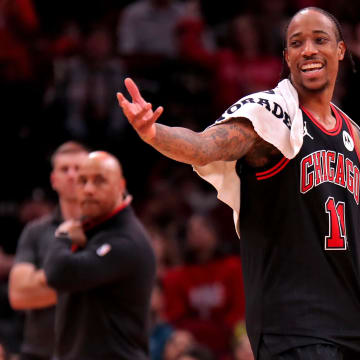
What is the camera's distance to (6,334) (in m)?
7.18

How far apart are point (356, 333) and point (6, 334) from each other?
176 inches

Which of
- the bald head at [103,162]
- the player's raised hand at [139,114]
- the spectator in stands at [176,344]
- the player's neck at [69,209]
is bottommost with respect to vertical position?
the spectator in stands at [176,344]

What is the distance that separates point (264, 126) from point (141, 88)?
19.0ft

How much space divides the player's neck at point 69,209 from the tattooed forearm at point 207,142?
2.88 meters

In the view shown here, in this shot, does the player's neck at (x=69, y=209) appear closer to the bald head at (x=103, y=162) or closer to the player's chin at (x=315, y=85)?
the bald head at (x=103, y=162)

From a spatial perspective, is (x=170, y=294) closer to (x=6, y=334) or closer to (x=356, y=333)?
(x=6, y=334)

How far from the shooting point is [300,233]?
3316mm

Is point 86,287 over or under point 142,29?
under

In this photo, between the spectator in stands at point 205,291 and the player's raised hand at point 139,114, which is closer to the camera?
the player's raised hand at point 139,114

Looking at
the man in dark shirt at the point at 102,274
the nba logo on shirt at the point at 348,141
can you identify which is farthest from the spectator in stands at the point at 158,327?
the nba logo on shirt at the point at 348,141

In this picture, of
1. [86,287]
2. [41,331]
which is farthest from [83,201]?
[41,331]

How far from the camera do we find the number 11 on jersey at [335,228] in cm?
335

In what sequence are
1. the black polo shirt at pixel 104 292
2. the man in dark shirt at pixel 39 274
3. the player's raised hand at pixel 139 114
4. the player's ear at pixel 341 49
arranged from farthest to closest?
the man in dark shirt at pixel 39 274, the black polo shirt at pixel 104 292, the player's ear at pixel 341 49, the player's raised hand at pixel 139 114

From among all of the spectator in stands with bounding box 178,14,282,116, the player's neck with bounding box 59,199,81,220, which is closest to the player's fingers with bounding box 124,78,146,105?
the player's neck with bounding box 59,199,81,220
